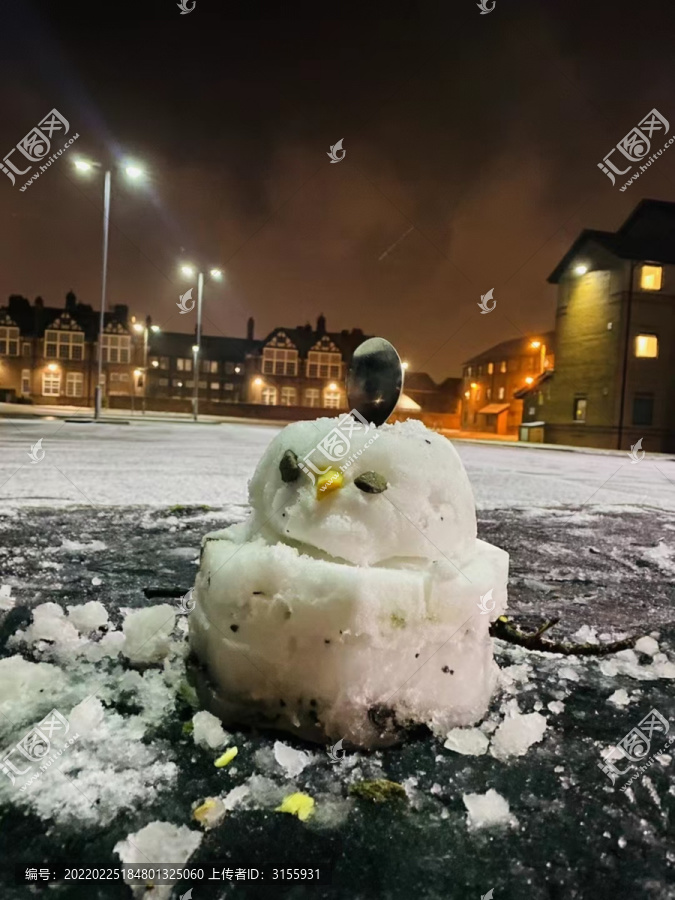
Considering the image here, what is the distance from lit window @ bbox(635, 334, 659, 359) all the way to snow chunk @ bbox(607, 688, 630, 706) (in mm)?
30753

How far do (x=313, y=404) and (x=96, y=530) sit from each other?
214 ft

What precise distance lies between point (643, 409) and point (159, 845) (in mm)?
32358

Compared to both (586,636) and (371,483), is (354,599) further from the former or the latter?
(586,636)

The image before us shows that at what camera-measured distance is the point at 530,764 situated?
5.49ft

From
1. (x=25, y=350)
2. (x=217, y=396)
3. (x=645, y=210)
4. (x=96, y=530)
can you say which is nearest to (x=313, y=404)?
(x=217, y=396)

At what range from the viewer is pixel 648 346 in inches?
1126

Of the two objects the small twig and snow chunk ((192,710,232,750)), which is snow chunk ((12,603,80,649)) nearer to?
snow chunk ((192,710,232,750))

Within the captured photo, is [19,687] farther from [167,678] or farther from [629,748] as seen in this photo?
[629,748]

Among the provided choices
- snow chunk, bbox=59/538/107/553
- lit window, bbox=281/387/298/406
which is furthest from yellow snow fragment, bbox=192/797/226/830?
lit window, bbox=281/387/298/406

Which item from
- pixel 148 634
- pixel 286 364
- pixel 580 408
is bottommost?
pixel 148 634

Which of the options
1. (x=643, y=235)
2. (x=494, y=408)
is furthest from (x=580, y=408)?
(x=494, y=408)

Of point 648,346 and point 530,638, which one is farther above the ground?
point 648,346

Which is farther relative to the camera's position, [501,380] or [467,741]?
[501,380]

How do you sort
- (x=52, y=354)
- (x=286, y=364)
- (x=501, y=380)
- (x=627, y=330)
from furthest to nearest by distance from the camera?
(x=286, y=364) < (x=52, y=354) < (x=501, y=380) < (x=627, y=330)
